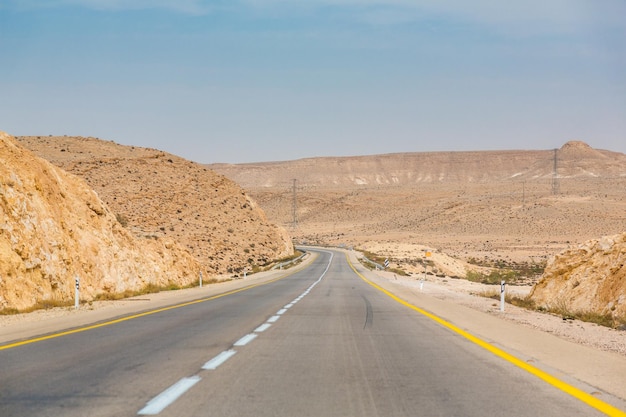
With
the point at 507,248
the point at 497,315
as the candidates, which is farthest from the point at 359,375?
the point at 507,248

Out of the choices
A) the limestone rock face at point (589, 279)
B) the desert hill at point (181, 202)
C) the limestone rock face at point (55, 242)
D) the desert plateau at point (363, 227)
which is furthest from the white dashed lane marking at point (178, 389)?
the desert hill at point (181, 202)

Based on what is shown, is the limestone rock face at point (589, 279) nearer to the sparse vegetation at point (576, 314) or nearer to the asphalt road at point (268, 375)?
the sparse vegetation at point (576, 314)

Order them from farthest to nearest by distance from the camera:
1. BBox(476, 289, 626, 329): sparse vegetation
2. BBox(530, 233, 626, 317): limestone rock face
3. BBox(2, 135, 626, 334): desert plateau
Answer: BBox(2, 135, 626, 334): desert plateau → BBox(530, 233, 626, 317): limestone rock face → BBox(476, 289, 626, 329): sparse vegetation

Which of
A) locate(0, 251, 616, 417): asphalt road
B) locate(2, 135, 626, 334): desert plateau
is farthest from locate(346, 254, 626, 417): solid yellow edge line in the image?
locate(2, 135, 626, 334): desert plateau

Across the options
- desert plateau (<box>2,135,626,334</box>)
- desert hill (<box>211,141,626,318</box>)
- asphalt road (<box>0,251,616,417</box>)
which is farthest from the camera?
desert plateau (<box>2,135,626,334</box>)

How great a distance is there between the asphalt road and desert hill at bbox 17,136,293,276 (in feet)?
183

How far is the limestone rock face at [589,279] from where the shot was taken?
18.6 m

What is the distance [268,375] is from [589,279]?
52.5 ft

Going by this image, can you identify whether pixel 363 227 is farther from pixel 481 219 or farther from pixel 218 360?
pixel 218 360

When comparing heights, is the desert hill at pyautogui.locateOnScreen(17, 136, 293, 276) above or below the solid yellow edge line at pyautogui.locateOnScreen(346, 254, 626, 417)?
above

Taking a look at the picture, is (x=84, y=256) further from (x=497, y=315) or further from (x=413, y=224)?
(x=413, y=224)

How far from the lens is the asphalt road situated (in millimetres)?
6379

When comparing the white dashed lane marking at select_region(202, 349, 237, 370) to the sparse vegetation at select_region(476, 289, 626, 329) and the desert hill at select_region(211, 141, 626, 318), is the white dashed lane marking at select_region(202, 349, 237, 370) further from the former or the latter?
the desert hill at select_region(211, 141, 626, 318)

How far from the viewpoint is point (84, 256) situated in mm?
27781
